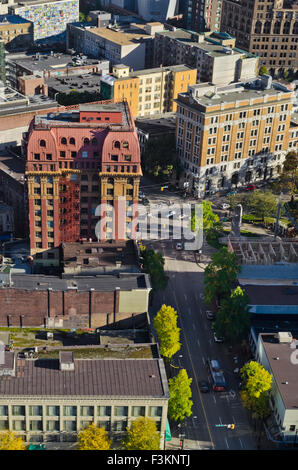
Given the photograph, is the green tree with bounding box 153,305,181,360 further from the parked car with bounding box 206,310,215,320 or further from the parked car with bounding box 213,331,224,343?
the parked car with bounding box 206,310,215,320

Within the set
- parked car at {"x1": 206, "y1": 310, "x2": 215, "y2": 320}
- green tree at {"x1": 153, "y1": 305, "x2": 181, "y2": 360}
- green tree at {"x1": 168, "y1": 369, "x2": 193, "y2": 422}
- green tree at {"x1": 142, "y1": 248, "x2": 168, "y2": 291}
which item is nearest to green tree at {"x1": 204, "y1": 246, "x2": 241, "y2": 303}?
parked car at {"x1": 206, "y1": 310, "x2": 215, "y2": 320}

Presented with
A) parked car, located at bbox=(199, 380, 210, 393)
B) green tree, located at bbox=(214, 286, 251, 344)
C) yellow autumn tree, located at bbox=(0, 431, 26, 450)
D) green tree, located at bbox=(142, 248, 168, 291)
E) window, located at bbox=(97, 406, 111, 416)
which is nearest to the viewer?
yellow autumn tree, located at bbox=(0, 431, 26, 450)

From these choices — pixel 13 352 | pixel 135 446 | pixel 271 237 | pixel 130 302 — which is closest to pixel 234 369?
pixel 130 302

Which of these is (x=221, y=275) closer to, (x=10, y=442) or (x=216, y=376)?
(x=216, y=376)

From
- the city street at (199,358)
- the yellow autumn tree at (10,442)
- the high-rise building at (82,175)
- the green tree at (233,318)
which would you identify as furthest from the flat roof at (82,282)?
the yellow autumn tree at (10,442)

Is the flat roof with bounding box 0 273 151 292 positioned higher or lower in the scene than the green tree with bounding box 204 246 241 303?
higher

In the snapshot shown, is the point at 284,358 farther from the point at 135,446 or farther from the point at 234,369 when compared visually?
the point at 135,446
